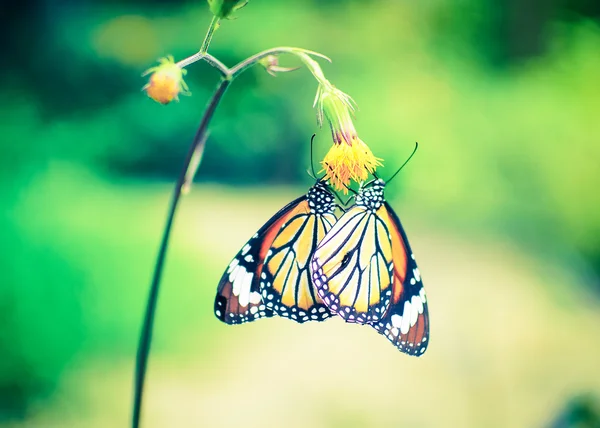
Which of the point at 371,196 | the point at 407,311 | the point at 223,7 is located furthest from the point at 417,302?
the point at 223,7

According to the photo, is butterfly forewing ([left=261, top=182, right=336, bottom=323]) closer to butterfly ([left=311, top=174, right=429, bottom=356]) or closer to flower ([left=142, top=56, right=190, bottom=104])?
butterfly ([left=311, top=174, right=429, bottom=356])

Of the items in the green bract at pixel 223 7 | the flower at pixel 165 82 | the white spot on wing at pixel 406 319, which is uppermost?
the green bract at pixel 223 7

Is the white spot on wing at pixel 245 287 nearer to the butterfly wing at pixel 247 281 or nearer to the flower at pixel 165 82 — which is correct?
the butterfly wing at pixel 247 281

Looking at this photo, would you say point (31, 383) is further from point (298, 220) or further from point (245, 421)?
point (298, 220)

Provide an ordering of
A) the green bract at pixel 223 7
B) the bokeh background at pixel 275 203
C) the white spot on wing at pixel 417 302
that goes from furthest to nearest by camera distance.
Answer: the bokeh background at pixel 275 203
the white spot on wing at pixel 417 302
the green bract at pixel 223 7

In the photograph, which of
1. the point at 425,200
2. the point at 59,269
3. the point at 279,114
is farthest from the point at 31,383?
the point at 425,200

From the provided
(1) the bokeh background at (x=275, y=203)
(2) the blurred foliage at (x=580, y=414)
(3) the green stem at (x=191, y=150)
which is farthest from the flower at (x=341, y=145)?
(2) the blurred foliage at (x=580, y=414)
